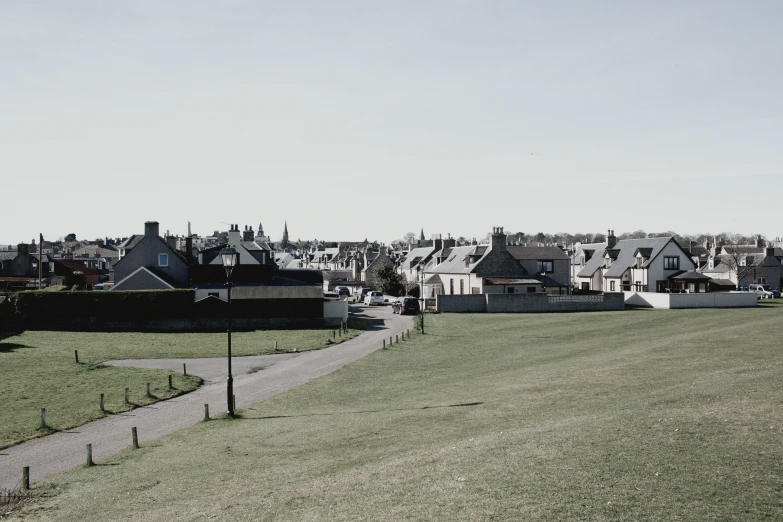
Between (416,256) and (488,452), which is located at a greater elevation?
(416,256)

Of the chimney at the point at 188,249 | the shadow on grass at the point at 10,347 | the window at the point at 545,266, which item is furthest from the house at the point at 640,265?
the shadow on grass at the point at 10,347

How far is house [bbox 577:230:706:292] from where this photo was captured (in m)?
73.8

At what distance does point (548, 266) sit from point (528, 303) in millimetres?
13689

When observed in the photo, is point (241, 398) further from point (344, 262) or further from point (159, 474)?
point (344, 262)

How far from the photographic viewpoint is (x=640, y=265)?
247ft

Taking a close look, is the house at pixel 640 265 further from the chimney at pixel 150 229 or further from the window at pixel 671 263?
the chimney at pixel 150 229

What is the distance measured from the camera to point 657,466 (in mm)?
12305

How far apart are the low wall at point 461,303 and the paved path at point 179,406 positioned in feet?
60.4

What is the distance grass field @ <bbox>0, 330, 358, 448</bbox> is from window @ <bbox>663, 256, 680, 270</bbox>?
137 feet

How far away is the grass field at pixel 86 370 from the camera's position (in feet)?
81.4

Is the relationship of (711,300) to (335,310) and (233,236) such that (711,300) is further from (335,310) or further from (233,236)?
(233,236)

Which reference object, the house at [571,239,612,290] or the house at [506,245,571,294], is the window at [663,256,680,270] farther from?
the house at [571,239,612,290]

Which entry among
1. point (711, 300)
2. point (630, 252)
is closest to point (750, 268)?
point (630, 252)

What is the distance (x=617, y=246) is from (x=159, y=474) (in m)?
76.7
